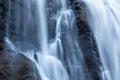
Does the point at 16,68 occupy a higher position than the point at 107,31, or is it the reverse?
the point at 107,31

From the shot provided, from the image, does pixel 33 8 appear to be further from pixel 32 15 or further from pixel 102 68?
pixel 102 68

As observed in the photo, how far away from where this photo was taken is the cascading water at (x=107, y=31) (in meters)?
11.6

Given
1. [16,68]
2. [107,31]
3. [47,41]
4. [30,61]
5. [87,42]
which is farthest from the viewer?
[107,31]

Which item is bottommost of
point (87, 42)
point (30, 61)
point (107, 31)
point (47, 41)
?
point (30, 61)

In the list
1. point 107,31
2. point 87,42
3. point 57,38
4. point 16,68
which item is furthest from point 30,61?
point 107,31

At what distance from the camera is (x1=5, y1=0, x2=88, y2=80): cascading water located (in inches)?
409

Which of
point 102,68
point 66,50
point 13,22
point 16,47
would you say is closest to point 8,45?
point 16,47

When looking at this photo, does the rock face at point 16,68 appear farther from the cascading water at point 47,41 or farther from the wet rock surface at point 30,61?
the cascading water at point 47,41

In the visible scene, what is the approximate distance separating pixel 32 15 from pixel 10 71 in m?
2.93

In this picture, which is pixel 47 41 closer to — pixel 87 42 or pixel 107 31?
pixel 87 42

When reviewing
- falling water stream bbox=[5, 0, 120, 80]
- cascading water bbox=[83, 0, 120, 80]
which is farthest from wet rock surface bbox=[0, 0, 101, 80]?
cascading water bbox=[83, 0, 120, 80]

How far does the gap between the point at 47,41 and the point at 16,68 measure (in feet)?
7.27

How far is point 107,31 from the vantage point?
40.7ft

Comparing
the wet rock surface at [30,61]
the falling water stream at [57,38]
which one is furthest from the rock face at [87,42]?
the falling water stream at [57,38]
